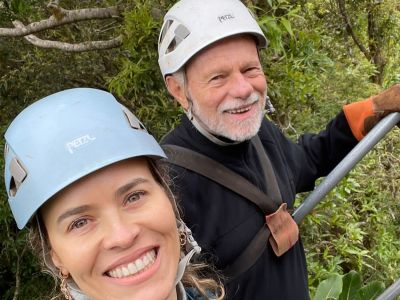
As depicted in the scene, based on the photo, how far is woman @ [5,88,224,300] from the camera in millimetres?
1231

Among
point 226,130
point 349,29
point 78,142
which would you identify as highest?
point 78,142

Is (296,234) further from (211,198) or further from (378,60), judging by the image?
(378,60)

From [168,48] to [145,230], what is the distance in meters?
0.90

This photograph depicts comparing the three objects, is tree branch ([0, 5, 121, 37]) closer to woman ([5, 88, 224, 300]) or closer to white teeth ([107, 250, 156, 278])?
woman ([5, 88, 224, 300])

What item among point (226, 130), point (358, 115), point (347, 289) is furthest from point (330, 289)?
point (226, 130)

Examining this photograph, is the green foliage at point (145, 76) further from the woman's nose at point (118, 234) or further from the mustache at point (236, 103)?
the woman's nose at point (118, 234)

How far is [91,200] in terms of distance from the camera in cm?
123

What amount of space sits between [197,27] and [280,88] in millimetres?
1389

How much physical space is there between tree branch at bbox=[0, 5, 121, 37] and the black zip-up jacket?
4.69 ft

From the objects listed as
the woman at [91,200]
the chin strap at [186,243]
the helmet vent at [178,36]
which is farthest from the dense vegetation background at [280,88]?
the woman at [91,200]

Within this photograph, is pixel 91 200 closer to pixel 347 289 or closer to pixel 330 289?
pixel 330 289

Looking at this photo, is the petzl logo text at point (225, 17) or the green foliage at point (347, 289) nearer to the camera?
the petzl logo text at point (225, 17)

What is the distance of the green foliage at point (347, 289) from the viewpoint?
290 cm

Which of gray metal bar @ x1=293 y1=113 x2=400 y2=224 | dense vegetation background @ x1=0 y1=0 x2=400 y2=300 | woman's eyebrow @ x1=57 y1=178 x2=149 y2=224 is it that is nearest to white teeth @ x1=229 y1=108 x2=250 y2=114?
gray metal bar @ x1=293 y1=113 x2=400 y2=224
